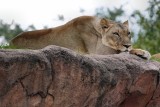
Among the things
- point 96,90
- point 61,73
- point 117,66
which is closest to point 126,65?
point 117,66

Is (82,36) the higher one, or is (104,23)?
(104,23)

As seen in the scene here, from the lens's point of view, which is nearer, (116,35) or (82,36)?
(116,35)

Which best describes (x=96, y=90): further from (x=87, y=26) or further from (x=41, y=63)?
(x=87, y=26)

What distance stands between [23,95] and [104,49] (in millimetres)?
3073

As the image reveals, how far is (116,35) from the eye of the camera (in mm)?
8391

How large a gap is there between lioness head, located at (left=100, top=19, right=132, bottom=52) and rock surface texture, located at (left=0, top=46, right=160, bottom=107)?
1.05 metres

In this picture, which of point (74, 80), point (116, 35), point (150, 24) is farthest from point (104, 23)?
point (150, 24)

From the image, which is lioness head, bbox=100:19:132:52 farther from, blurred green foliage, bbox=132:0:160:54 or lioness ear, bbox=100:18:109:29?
blurred green foliage, bbox=132:0:160:54

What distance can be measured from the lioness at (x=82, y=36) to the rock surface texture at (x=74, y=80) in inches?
53.0

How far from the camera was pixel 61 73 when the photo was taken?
5789mm

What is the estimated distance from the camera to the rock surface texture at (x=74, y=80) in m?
5.41

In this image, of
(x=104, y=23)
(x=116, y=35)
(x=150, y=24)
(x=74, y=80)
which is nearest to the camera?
(x=74, y=80)

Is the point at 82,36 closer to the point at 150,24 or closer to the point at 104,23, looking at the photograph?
the point at 104,23

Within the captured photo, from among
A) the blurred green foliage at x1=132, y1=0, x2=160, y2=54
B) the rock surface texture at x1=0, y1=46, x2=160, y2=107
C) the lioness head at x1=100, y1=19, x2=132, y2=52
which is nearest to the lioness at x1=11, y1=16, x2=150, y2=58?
the lioness head at x1=100, y1=19, x2=132, y2=52
